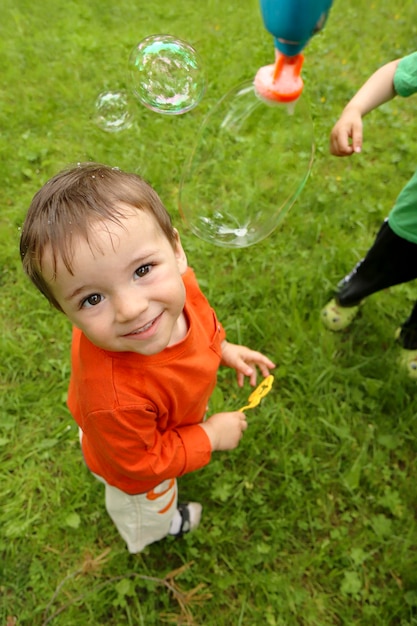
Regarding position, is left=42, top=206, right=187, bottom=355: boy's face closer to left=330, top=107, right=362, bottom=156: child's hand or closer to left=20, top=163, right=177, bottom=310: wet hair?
left=20, top=163, right=177, bottom=310: wet hair

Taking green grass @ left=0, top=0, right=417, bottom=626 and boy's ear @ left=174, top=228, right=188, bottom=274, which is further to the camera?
green grass @ left=0, top=0, right=417, bottom=626

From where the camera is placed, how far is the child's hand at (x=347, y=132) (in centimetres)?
174

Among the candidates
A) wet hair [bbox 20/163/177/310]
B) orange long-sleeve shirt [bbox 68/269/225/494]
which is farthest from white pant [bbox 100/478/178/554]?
wet hair [bbox 20/163/177/310]

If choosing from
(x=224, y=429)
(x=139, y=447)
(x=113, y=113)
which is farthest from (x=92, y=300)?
(x=113, y=113)

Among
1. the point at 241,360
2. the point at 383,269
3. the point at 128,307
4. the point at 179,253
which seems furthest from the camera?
the point at 383,269

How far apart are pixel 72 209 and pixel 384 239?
1.47 metres

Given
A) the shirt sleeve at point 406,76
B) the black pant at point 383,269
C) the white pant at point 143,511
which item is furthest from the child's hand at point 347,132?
the white pant at point 143,511

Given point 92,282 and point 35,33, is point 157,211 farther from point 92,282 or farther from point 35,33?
point 35,33

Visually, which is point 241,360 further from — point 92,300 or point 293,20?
point 293,20

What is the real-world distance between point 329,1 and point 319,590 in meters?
2.08

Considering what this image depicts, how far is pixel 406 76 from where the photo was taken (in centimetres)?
175

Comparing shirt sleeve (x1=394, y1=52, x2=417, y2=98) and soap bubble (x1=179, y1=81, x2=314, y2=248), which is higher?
shirt sleeve (x1=394, y1=52, x2=417, y2=98)

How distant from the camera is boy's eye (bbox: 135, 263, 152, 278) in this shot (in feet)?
3.84

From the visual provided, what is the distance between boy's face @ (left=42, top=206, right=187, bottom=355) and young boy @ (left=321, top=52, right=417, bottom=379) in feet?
2.79
